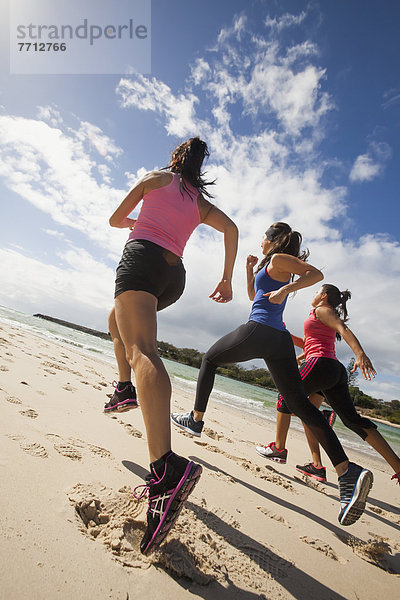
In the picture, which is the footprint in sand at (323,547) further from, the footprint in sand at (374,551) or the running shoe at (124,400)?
the running shoe at (124,400)

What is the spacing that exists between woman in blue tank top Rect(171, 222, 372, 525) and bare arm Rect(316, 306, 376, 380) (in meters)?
0.55

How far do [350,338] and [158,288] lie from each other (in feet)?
6.20

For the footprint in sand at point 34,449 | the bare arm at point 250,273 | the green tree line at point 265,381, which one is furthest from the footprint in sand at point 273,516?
the green tree line at point 265,381

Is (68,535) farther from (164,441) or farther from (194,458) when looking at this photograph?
(194,458)

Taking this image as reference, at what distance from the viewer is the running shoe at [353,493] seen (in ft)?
5.95

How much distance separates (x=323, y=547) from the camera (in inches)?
70.6

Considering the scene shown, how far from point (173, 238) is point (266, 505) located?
2.03 m

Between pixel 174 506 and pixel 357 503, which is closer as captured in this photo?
pixel 174 506

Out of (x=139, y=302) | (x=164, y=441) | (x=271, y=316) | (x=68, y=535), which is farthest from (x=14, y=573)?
(x=271, y=316)

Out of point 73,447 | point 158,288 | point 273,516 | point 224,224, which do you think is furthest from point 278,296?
point 73,447

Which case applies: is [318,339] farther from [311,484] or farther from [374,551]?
[374,551]

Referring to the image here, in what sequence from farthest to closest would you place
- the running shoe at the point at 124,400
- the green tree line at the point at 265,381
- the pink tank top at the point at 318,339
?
the green tree line at the point at 265,381
the pink tank top at the point at 318,339
the running shoe at the point at 124,400

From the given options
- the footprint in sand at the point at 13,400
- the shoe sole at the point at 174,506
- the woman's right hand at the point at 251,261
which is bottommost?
the footprint in sand at the point at 13,400

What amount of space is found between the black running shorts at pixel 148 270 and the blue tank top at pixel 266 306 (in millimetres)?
1082
